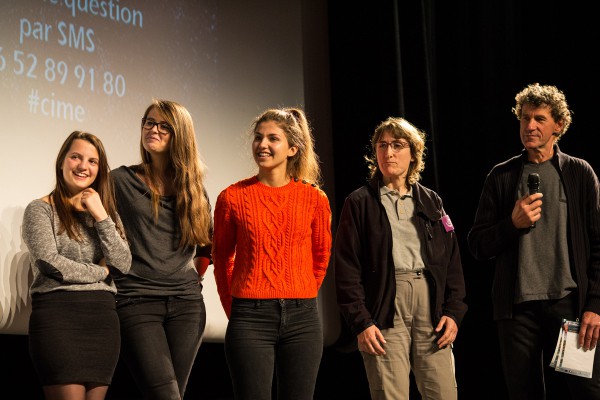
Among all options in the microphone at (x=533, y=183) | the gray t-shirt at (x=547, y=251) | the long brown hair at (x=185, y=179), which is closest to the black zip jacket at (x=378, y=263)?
the gray t-shirt at (x=547, y=251)

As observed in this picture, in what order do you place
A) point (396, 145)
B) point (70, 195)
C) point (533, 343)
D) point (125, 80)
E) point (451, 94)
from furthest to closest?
1. point (451, 94)
2. point (125, 80)
3. point (396, 145)
4. point (533, 343)
5. point (70, 195)

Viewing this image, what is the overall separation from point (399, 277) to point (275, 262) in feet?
1.77

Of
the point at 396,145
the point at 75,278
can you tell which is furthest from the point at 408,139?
the point at 75,278

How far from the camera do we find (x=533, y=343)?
2859 millimetres

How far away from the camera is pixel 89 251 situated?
2.70 metres

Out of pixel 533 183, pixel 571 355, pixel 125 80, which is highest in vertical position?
pixel 125 80

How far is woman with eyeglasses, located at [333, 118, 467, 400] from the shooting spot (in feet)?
9.06

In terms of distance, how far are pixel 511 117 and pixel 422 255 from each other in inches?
75.3

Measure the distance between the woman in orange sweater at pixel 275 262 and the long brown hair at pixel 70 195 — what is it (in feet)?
1.39

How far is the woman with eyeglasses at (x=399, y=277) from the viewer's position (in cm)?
276

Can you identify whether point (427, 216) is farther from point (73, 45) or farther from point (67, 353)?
point (73, 45)

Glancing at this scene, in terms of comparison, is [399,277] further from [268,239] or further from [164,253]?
[164,253]

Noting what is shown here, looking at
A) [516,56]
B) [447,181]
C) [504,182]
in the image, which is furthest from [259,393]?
[516,56]

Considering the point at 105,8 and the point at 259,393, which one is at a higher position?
the point at 105,8
